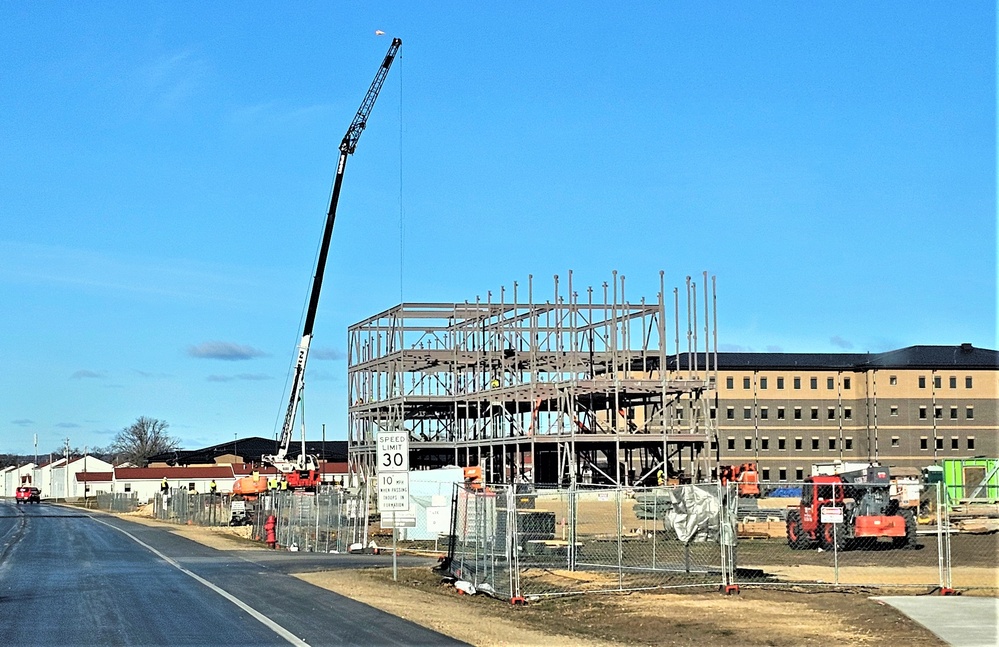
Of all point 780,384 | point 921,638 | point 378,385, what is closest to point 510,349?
point 378,385

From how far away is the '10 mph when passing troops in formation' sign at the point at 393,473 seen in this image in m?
23.9

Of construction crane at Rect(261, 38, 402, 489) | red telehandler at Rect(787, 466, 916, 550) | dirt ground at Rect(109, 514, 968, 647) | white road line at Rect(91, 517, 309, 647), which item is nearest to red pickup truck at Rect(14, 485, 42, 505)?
construction crane at Rect(261, 38, 402, 489)

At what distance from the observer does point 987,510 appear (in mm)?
53188

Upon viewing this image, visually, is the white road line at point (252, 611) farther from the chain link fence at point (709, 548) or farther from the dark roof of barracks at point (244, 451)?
the dark roof of barracks at point (244, 451)

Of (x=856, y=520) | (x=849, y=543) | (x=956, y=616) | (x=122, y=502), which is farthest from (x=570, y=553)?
(x=122, y=502)

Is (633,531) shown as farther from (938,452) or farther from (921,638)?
(938,452)

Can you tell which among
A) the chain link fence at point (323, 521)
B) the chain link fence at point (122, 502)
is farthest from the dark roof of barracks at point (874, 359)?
the chain link fence at point (323, 521)

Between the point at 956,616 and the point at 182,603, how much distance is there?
11.6 metres

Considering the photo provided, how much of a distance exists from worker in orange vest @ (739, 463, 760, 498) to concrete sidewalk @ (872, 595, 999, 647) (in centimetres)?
2306

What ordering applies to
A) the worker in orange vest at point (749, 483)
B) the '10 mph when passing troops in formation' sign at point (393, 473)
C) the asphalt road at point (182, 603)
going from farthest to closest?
1. the worker in orange vest at point (749, 483)
2. the '10 mph when passing troops in formation' sign at point (393, 473)
3. the asphalt road at point (182, 603)

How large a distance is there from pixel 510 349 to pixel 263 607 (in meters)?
39.6

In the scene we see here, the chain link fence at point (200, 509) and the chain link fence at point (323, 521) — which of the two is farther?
the chain link fence at point (200, 509)

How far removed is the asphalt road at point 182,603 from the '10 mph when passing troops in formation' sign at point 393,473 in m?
2.16

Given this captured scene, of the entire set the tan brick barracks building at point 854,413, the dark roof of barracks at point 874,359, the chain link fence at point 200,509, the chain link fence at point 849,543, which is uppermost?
the dark roof of barracks at point 874,359
